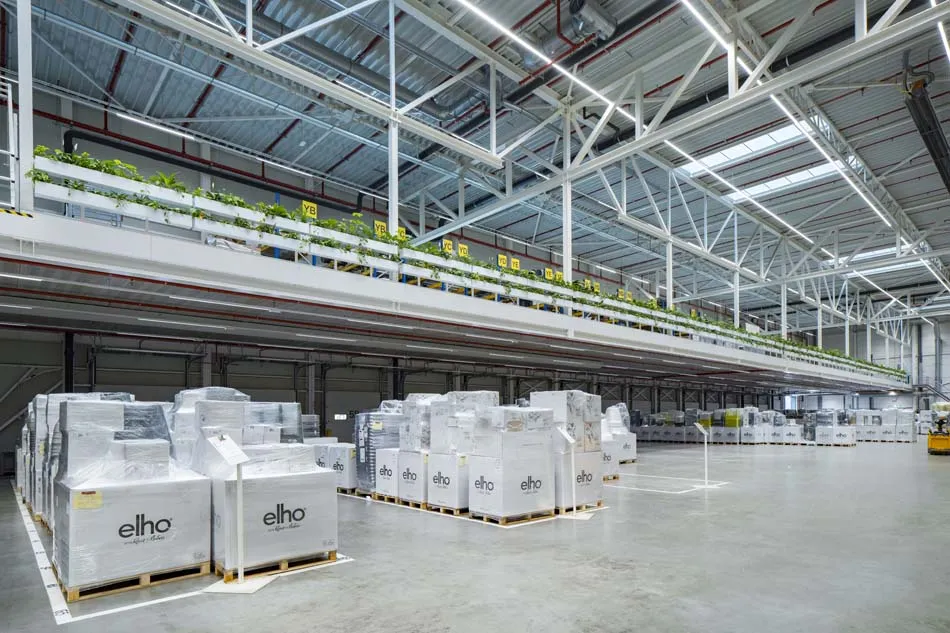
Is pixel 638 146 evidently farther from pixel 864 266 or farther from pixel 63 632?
pixel 864 266

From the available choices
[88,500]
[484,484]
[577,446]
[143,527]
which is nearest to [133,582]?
[143,527]

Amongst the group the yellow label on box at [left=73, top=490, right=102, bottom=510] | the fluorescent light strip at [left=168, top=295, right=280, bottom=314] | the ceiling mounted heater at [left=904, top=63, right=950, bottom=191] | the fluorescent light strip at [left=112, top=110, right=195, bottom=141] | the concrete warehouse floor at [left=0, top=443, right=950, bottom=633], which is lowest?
the concrete warehouse floor at [left=0, top=443, right=950, bottom=633]

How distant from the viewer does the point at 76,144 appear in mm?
13367

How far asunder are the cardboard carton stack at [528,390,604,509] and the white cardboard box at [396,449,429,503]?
85.5 inches

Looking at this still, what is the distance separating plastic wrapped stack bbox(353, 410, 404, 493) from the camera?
11039 mm

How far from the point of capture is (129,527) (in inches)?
218

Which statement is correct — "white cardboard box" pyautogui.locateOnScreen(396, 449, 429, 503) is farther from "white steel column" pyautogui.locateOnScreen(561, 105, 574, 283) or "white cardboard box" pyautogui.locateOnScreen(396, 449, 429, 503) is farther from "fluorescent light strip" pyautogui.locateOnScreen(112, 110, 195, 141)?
"fluorescent light strip" pyautogui.locateOnScreen(112, 110, 195, 141)

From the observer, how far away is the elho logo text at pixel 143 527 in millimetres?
5523

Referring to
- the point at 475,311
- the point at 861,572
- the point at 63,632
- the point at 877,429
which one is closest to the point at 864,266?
the point at 877,429

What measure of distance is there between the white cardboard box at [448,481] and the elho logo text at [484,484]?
41 cm

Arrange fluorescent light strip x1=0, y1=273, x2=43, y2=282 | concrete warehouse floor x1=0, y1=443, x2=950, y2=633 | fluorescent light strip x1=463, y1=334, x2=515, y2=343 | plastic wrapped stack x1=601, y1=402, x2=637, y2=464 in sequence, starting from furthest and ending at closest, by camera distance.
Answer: plastic wrapped stack x1=601, y1=402, x2=637, y2=464
fluorescent light strip x1=463, y1=334, x2=515, y2=343
fluorescent light strip x1=0, y1=273, x2=43, y2=282
concrete warehouse floor x1=0, y1=443, x2=950, y2=633

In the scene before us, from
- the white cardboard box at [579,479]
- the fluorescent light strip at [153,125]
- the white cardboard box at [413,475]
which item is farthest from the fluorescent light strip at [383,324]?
the fluorescent light strip at [153,125]

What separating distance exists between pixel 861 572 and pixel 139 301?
11000 millimetres

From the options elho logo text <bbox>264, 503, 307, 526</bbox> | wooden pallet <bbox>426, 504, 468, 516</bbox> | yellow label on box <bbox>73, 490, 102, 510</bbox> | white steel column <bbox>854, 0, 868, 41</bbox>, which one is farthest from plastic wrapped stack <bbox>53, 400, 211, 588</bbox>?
white steel column <bbox>854, 0, 868, 41</bbox>
